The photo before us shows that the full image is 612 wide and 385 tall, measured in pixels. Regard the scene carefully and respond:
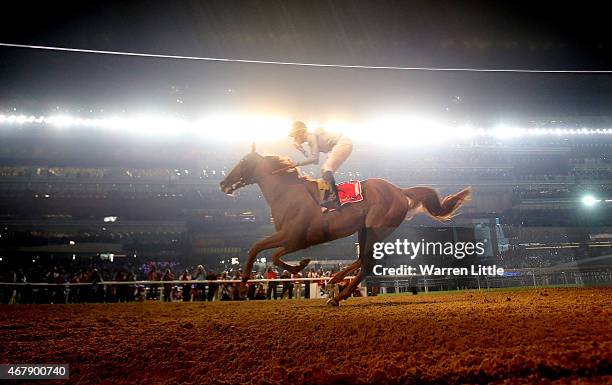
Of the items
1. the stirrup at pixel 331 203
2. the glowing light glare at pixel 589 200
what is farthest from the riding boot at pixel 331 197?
the glowing light glare at pixel 589 200

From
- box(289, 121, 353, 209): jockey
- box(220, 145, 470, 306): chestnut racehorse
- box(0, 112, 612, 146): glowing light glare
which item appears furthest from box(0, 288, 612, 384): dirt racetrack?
box(0, 112, 612, 146): glowing light glare

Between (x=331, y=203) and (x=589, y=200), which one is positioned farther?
(x=589, y=200)

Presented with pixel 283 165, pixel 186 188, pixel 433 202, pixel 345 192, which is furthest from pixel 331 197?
pixel 186 188

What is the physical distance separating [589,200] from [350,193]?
2570 cm

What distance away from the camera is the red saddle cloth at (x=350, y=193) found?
6422mm

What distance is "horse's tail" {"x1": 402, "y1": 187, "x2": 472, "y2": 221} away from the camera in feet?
23.4

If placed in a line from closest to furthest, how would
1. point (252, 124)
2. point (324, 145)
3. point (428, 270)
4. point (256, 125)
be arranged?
point (324, 145) → point (428, 270) → point (256, 125) → point (252, 124)

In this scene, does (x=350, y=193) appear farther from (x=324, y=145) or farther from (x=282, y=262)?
(x=282, y=262)

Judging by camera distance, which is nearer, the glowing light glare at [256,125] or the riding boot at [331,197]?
the riding boot at [331,197]

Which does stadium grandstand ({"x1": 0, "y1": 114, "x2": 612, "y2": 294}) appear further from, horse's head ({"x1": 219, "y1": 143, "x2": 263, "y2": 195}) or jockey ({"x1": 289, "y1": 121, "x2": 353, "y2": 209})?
jockey ({"x1": 289, "y1": 121, "x2": 353, "y2": 209})

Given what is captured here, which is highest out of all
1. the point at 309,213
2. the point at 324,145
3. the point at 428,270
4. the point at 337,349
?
the point at 324,145

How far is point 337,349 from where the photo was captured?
9.43ft

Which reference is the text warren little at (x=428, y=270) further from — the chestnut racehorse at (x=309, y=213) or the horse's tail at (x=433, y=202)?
the chestnut racehorse at (x=309, y=213)

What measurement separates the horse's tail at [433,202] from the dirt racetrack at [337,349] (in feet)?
9.63
